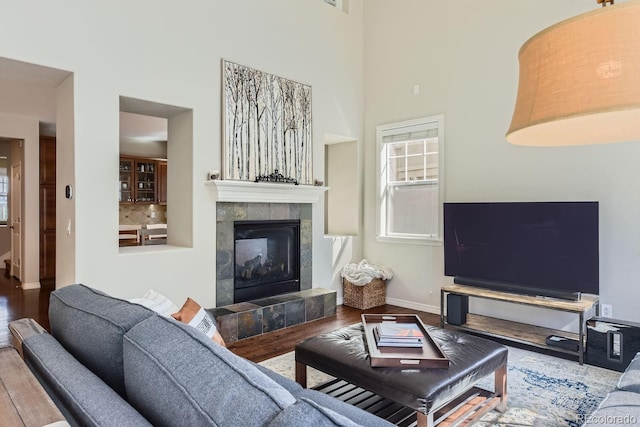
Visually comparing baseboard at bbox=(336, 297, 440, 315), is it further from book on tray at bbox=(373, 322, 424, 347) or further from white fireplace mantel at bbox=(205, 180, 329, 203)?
book on tray at bbox=(373, 322, 424, 347)

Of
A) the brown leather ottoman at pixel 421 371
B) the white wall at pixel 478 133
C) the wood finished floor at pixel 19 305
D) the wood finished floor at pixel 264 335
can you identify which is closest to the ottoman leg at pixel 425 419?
the brown leather ottoman at pixel 421 371

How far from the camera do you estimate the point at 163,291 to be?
141 inches

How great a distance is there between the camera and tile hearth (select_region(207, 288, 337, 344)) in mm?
3670

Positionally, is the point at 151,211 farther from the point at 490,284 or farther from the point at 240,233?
the point at 490,284

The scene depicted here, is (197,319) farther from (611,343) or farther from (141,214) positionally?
(141,214)

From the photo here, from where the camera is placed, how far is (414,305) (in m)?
4.89

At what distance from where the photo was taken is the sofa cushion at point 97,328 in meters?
1.15

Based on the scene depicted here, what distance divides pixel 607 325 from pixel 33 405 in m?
3.62

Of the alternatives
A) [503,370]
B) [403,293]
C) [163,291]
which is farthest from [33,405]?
[403,293]

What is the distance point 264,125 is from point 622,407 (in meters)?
3.62

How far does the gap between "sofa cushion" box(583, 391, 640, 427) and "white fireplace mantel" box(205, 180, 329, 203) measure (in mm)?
3144

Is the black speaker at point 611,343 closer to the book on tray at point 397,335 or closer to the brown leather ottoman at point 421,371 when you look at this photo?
the brown leather ottoman at point 421,371

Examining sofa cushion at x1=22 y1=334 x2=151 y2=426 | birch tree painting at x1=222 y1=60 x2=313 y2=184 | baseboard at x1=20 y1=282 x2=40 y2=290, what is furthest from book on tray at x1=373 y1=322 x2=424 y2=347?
baseboard at x1=20 y1=282 x2=40 y2=290

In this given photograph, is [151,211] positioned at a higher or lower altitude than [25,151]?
lower
